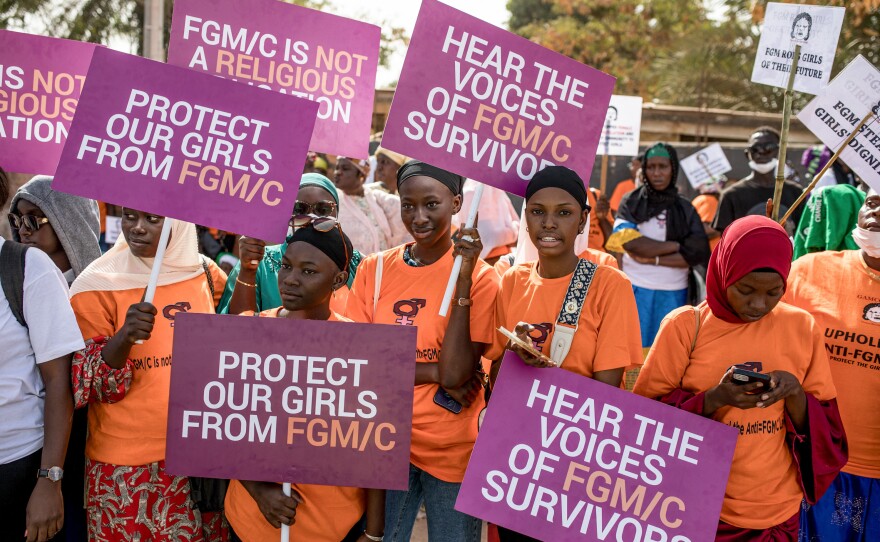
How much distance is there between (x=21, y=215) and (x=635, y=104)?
5244 millimetres

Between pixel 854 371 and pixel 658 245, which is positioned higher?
pixel 658 245

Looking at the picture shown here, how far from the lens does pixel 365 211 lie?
6.19 metres

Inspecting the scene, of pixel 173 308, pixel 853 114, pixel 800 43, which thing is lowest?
pixel 173 308

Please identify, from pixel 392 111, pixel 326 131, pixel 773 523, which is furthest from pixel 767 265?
pixel 326 131

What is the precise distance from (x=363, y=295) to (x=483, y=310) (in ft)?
1.66

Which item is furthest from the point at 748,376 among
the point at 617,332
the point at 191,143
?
the point at 191,143

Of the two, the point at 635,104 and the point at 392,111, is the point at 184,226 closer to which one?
the point at 392,111

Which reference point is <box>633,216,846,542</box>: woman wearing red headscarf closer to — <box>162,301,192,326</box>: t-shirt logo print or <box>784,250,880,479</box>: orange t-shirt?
<box>784,250,880,479</box>: orange t-shirt

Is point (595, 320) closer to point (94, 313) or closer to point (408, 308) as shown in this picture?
point (408, 308)

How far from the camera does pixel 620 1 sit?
21.6 meters

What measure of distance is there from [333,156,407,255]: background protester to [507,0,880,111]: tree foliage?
765 cm

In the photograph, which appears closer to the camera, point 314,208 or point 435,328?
point 435,328

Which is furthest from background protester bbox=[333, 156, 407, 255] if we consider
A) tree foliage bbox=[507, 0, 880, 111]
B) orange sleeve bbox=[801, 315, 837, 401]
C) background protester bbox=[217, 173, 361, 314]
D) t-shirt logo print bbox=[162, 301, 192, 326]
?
tree foliage bbox=[507, 0, 880, 111]

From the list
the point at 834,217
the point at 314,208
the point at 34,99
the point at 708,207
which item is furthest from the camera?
the point at 708,207
